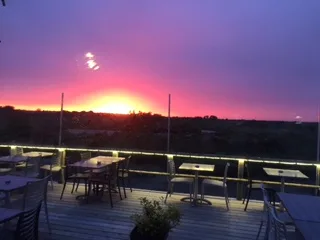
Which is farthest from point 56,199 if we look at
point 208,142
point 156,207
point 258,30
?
point 208,142

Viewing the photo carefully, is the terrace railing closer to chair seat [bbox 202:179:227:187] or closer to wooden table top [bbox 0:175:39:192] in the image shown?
chair seat [bbox 202:179:227:187]

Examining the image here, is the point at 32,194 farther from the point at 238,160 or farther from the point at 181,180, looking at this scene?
the point at 238,160

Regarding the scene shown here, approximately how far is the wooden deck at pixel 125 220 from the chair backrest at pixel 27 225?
113 centimetres

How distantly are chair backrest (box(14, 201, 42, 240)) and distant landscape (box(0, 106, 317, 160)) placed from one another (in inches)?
199

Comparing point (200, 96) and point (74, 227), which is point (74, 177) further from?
point (200, 96)

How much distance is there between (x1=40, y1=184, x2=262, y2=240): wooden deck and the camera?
4.01 meters

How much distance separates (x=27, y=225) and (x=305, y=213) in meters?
2.46

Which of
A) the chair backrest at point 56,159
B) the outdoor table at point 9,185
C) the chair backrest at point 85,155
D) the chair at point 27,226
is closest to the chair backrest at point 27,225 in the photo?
the chair at point 27,226

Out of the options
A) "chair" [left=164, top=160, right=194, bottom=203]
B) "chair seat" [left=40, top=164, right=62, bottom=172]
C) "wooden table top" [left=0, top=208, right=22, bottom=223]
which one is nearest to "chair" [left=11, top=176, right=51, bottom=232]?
"wooden table top" [left=0, top=208, right=22, bottom=223]

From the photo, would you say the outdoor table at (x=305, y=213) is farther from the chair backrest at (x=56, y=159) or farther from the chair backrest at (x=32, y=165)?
the chair backrest at (x=56, y=159)

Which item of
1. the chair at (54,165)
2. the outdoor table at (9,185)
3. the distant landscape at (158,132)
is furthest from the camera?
the distant landscape at (158,132)

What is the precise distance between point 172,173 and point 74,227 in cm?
241

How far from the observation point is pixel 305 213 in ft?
9.68

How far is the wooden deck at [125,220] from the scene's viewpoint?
4.01m
